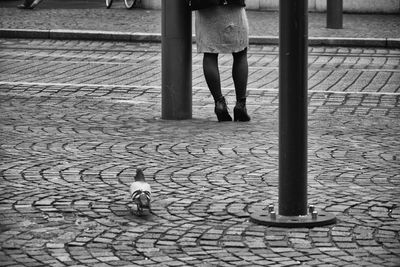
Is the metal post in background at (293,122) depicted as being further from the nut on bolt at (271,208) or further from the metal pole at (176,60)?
the metal pole at (176,60)

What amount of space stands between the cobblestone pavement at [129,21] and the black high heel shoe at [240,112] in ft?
26.1

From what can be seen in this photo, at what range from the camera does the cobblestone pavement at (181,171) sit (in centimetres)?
589

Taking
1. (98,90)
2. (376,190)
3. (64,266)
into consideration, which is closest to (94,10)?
(98,90)

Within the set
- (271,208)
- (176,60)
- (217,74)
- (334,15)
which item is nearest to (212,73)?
(217,74)

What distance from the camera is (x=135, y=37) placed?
18172 millimetres

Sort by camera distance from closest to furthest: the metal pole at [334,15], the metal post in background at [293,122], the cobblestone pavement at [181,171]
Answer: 1. the cobblestone pavement at [181,171]
2. the metal post in background at [293,122]
3. the metal pole at [334,15]

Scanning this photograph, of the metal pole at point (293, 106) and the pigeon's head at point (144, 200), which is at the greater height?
the metal pole at point (293, 106)

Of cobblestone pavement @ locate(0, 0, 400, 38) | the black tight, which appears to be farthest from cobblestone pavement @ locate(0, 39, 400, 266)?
cobblestone pavement @ locate(0, 0, 400, 38)

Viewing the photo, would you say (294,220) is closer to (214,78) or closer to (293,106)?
(293,106)

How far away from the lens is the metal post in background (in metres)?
6.34

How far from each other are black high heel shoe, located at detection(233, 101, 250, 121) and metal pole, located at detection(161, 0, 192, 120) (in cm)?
47

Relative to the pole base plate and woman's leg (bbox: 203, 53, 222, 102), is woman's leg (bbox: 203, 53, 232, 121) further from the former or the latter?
the pole base plate

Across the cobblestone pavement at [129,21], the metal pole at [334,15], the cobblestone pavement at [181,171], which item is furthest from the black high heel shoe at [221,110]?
the metal pole at [334,15]

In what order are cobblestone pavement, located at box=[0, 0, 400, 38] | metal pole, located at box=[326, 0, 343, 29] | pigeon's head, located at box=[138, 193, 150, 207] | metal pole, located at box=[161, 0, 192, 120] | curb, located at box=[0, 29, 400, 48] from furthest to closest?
metal pole, located at box=[326, 0, 343, 29], cobblestone pavement, located at box=[0, 0, 400, 38], curb, located at box=[0, 29, 400, 48], metal pole, located at box=[161, 0, 192, 120], pigeon's head, located at box=[138, 193, 150, 207]
